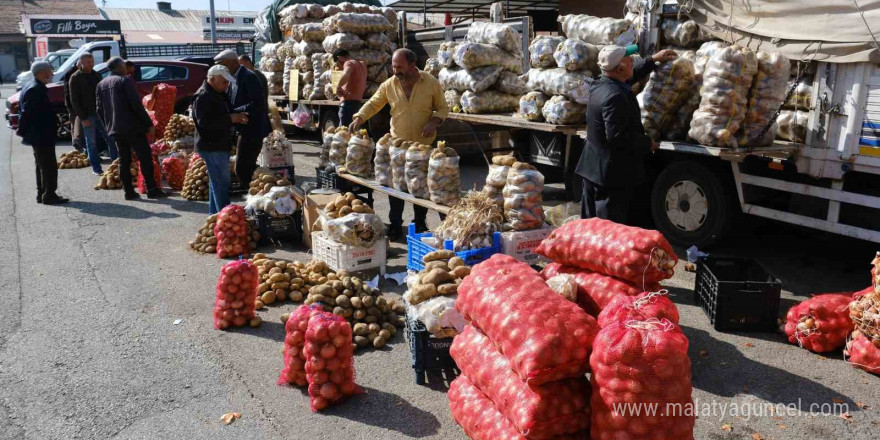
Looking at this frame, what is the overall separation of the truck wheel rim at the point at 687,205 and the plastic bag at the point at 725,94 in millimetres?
780

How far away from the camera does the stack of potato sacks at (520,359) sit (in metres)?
3.02

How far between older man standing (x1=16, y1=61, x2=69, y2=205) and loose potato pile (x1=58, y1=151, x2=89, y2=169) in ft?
12.2

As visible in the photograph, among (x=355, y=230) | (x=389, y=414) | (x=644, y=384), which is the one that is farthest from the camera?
(x=355, y=230)

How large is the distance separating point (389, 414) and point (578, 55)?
4861mm

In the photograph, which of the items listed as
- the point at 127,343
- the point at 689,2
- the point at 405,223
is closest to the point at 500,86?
the point at 405,223

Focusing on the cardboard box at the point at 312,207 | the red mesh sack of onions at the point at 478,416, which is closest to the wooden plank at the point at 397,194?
the cardboard box at the point at 312,207

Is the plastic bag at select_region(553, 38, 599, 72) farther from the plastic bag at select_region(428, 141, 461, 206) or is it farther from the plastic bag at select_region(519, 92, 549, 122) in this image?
the plastic bag at select_region(428, 141, 461, 206)

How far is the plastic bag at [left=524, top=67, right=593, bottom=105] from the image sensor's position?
746 cm

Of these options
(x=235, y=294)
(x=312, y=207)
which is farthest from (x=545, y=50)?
(x=235, y=294)

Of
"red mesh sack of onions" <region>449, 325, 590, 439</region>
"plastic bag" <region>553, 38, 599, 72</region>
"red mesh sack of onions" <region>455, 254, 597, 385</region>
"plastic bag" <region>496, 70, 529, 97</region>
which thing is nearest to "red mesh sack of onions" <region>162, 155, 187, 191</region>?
"plastic bag" <region>496, 70, 529, 97</region>

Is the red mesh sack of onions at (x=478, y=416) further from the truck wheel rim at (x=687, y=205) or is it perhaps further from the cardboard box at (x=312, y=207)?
the truck wheel rim at (x=687, y=205)

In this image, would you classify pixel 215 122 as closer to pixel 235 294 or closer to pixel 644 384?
pixel 235 294

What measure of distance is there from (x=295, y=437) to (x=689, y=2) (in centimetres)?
593

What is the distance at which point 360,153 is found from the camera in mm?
8328
